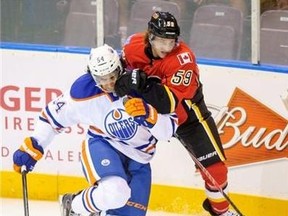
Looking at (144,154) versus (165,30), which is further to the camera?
(144,154)

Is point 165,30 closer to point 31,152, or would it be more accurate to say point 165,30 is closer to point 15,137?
point 31,152

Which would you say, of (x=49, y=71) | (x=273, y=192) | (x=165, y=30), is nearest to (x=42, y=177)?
(x=49, y=71)

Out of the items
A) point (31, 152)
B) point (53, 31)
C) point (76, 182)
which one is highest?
point (53, 31)

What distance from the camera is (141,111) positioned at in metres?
3.36

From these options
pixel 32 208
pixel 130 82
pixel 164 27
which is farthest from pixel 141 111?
pixel 32 208

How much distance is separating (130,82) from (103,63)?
Answer: 0.14 meters

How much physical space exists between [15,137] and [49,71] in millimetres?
409

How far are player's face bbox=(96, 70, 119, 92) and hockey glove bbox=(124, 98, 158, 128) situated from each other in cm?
10

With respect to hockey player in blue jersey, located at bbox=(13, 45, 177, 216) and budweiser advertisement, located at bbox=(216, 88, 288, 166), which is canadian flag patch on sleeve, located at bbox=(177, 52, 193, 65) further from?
budweiser advertisement, located at bbox=(216, 88, 288, 166)

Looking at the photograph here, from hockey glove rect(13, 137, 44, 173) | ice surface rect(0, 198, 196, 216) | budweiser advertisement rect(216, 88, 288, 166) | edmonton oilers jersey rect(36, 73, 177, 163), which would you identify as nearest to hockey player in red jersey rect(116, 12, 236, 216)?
edmonton oilers jersey rect(36, 73, 177, 163)

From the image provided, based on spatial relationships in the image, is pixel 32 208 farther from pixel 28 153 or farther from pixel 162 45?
pixel 162 45

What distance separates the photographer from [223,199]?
3.98m

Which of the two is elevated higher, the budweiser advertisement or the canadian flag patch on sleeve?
the canadian flag patch on sleeve

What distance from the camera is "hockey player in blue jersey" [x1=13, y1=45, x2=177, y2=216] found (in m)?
Result: 3.41
